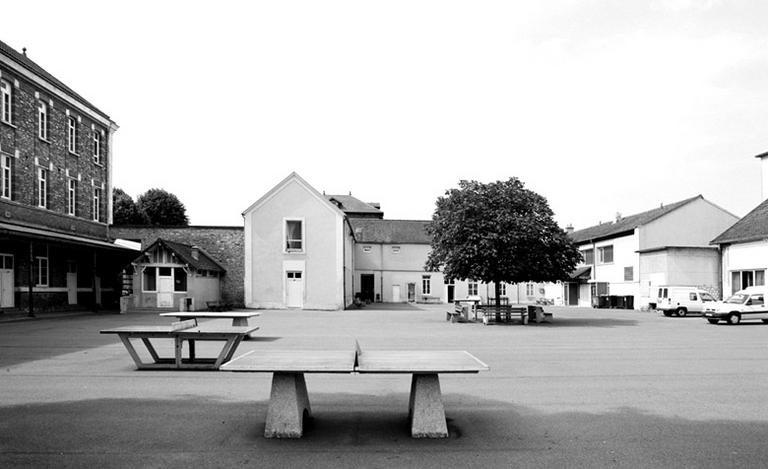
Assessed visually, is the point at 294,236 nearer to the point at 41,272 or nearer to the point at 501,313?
the point at 41,272

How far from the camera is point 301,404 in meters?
7.13

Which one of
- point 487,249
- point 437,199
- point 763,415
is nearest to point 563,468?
point 763,415

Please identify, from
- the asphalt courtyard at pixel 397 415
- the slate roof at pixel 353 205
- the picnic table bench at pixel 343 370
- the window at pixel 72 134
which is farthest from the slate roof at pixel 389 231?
the picnic table bench at pixel 343 370

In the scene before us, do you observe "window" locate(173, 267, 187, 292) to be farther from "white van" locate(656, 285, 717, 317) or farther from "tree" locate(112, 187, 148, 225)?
"tree" locate(112, 187, 148, 225)

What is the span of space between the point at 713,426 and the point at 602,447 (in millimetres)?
1816

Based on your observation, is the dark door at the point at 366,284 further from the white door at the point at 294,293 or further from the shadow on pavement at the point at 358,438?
the shadow on pavement at the point at 358,438

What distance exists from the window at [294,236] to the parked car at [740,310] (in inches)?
932

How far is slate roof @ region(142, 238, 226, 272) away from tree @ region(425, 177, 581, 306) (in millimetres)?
15067

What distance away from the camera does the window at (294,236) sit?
42.2 m

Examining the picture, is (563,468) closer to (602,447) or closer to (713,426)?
(602,447)

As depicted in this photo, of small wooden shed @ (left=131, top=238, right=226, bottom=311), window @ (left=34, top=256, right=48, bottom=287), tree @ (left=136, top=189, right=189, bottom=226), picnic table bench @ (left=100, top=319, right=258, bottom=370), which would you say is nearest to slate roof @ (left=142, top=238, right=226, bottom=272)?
small wooden shed @ (left=131, top=238, right=226, bottom=311)

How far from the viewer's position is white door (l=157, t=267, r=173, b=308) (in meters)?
37.4

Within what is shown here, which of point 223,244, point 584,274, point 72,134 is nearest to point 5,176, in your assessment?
point 72,134

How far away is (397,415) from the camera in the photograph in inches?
313
